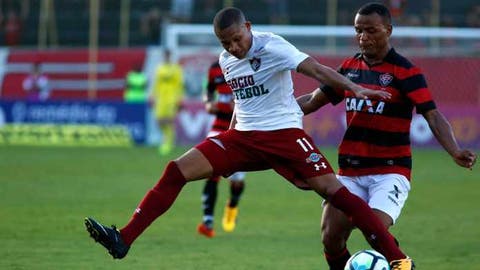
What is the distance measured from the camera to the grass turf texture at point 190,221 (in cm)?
1102

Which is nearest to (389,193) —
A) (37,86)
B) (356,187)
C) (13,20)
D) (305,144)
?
(356,187)

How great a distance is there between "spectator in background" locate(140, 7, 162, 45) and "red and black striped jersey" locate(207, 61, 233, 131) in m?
21.9

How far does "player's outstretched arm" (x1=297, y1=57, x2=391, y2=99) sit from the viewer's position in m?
8.05

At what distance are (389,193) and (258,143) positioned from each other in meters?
1.16

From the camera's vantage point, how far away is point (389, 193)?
8609 millimetres

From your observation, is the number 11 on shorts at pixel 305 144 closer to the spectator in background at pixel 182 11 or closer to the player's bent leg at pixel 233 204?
the player's bent leg at pixel 233 204

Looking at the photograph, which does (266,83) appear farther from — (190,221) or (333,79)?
(190,221)

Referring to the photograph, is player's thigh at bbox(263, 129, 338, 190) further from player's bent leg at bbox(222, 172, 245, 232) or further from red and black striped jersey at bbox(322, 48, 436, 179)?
player's bent leg at bbox(222, 172, 245, 232)

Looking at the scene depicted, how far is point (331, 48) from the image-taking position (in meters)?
31.3

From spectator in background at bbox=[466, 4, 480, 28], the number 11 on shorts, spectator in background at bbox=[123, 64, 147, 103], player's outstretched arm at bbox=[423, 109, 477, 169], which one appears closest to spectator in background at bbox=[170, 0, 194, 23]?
spectator in background at bbox=[123, 64, 147, 103]

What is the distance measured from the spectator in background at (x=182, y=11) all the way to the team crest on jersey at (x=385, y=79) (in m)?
26.7

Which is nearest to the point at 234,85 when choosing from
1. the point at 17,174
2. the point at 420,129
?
the point at 17,174

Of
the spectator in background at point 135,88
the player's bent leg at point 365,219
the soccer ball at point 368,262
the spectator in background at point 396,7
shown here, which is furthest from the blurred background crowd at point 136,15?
the soccer ball at point 368,262

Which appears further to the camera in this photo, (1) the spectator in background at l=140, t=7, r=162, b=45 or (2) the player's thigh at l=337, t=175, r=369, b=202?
(1) the spectator in background at l=140, t=7, r=162, b=45
